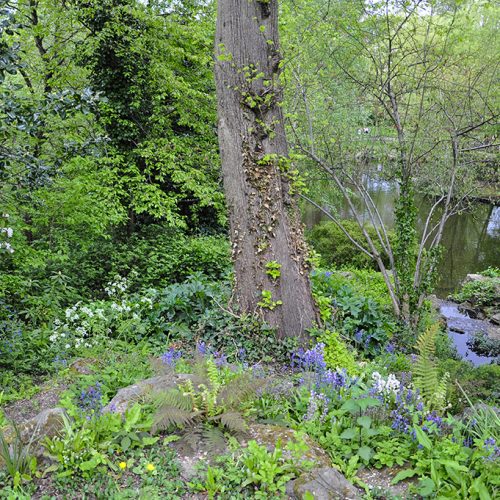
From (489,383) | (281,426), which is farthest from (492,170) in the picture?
(281,426)

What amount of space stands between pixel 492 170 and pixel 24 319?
32.1 ft

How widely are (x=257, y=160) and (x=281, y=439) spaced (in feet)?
10.2

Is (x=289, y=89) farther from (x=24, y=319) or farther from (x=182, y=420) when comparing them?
(x=182, y=420)

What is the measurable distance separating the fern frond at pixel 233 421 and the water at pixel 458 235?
11.7 metres

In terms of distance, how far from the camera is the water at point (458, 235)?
50.6ft

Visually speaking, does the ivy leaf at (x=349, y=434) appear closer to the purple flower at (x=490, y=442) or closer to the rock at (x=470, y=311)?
the purple flower at (x=490, y=442)

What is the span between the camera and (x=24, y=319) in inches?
254

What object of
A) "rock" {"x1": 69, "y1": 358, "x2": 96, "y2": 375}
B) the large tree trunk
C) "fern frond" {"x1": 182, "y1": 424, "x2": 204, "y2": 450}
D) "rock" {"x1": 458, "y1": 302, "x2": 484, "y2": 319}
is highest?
the large tree trunk

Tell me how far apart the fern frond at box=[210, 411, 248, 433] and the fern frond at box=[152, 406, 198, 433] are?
187 millimetres

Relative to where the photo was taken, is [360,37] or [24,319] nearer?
[24,319]

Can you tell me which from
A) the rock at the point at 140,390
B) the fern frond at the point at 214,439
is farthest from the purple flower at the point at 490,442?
the rock at the point at 140,390

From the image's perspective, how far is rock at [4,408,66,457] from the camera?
2.61m

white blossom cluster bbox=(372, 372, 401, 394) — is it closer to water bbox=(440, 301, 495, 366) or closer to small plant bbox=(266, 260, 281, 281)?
small plant bbox=(266, 260, 281, 281)

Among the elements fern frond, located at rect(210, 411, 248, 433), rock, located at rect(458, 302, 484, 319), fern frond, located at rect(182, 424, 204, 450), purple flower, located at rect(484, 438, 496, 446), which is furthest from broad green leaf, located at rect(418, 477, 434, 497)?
rock, located at rect(458, 302, 484, 319)
